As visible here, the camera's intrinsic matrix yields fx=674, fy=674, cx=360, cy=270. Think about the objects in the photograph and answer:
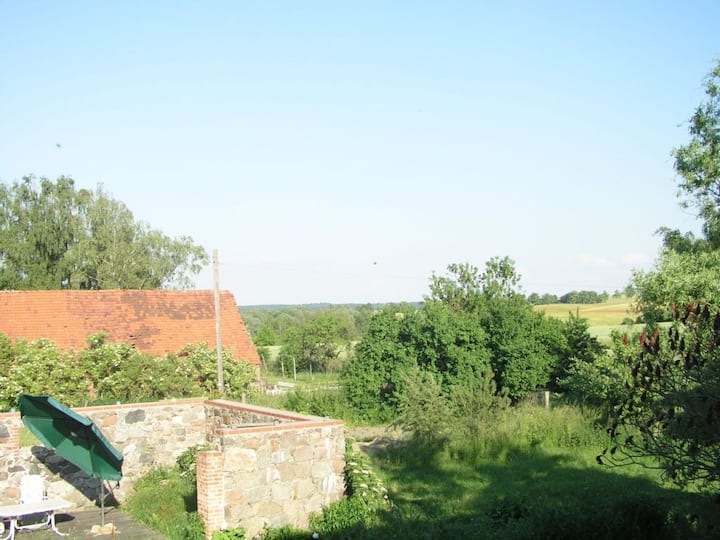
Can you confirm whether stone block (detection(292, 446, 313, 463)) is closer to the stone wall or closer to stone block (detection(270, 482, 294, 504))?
the stone wall

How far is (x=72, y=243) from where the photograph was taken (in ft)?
142

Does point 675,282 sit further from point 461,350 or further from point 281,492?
point 281,492

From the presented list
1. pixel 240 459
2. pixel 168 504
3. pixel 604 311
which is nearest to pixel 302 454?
pixel 240 459

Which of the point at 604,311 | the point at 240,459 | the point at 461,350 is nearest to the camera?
the point at 240,459

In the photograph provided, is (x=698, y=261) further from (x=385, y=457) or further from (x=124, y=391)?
(x=124, y=391)

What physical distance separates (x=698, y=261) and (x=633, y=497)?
1165 cm

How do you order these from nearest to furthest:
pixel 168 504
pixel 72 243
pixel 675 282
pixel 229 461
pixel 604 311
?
pixel 229 461, pixel 168 504, pixel 675 282, pixel 72 243, pixel 604 311

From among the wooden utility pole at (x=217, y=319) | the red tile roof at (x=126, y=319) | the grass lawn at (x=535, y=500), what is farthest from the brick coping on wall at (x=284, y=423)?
the red tile roof at (x=126, y=319)

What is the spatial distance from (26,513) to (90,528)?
1026 mm

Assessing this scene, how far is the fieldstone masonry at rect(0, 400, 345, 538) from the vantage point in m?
9.56

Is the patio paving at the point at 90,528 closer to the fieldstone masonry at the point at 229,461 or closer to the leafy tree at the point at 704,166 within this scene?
the fieldstone masonry at the point at 229,461

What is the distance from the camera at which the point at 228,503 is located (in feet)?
31.2

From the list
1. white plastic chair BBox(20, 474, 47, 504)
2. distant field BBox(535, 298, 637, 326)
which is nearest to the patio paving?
white plastic chair BBox(20, 474, 47, 504)

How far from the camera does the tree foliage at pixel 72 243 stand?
4141cm
